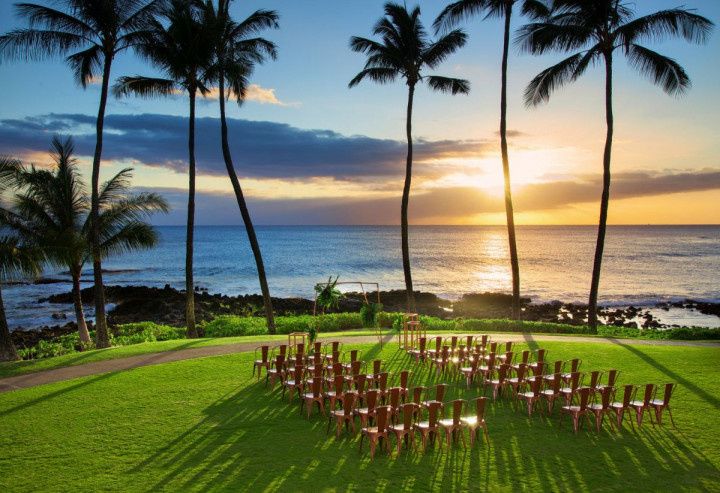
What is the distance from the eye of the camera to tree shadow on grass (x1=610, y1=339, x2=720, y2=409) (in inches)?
634

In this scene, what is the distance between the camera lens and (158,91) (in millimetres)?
28281

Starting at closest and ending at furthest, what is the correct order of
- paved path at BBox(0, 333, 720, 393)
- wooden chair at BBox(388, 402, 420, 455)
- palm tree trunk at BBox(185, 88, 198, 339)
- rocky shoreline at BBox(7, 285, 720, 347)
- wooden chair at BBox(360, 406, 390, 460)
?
1. wooden chair at BBox(360, 406, 390, 460)
2. wooden chair at BBox(388, 402, 420, 455)
3. paved path at BBox(0, 333, 720, 393)
4. palm tree trunk at BBox(185, 88, 198, 339)
5. rocky shoreline at BBox(7, 285, 720, 347)

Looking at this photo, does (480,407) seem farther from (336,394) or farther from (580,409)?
(336,394)

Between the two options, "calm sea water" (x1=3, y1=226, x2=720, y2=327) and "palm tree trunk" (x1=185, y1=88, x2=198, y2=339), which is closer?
"palm tree trunk" (x1=185, y1=88, x2=198, y2=339)

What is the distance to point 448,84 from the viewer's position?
107 ft

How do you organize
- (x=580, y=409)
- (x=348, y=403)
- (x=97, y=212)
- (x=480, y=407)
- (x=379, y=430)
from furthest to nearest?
1. (x=97, y=212)
2. (x=580, y=409)
3. (x=348, y=403)
4. (x=480, y=407)
5. (x=379, y=430)

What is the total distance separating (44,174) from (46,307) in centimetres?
3282

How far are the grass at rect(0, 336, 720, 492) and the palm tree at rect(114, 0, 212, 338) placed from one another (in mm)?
11818

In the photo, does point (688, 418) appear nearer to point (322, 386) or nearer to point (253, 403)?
point (322, 386)

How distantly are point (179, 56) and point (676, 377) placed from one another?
23206 mm

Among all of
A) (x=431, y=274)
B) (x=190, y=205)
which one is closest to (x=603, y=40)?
(x=190, y=205)

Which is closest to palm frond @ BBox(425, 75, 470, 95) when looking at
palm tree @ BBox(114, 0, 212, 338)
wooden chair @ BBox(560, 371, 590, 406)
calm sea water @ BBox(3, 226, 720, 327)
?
palm tree @ BBox(114, 0, 212, 338)

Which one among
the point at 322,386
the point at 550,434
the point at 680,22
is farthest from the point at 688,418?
the point at 680,22

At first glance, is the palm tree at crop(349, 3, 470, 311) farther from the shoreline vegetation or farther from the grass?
the grass
